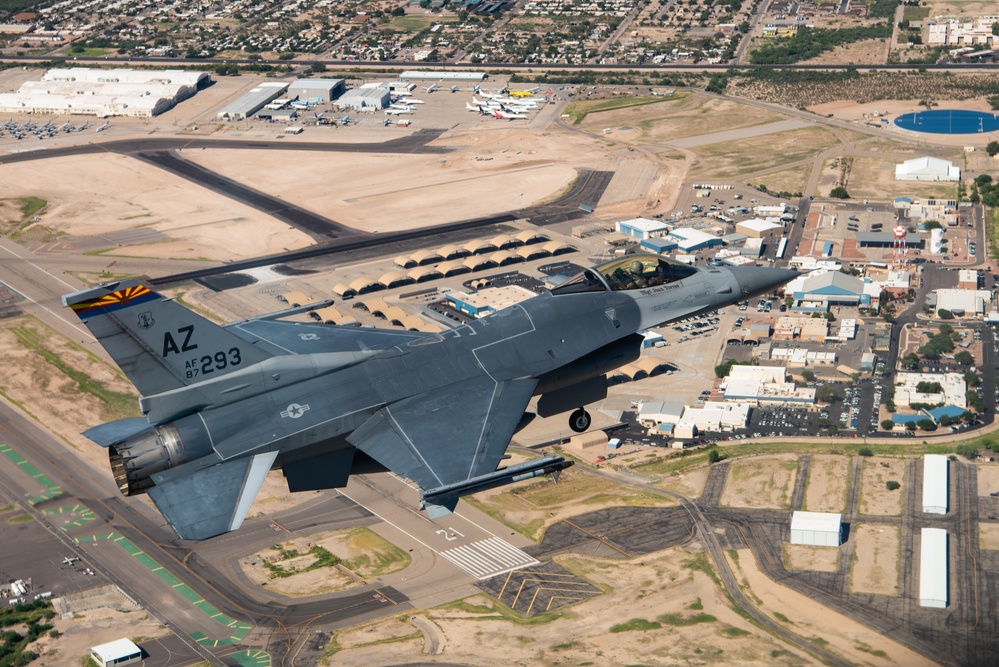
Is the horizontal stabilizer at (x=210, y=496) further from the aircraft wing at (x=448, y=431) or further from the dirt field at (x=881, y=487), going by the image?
the dirt field at (x=881, y=487)

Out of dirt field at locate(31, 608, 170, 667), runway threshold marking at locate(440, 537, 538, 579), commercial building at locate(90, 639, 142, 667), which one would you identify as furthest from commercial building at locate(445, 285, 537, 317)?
commercial building at locate(90, 639, 142, 667)

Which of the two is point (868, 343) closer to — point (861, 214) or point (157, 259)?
point (861, 214)

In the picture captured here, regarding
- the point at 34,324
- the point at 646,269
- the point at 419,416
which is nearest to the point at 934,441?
the point at 646,269

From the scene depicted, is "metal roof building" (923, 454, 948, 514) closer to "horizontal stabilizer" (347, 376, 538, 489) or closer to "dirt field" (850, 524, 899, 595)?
"dirt field" (850, 524, 899, 595)

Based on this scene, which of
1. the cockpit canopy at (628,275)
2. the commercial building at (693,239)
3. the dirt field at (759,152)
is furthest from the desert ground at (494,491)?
the cockpit canopy at (628,275)

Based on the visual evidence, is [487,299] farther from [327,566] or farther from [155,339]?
[155,339]

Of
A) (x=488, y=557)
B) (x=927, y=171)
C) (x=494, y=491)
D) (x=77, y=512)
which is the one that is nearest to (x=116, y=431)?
(x=488, y=557)
